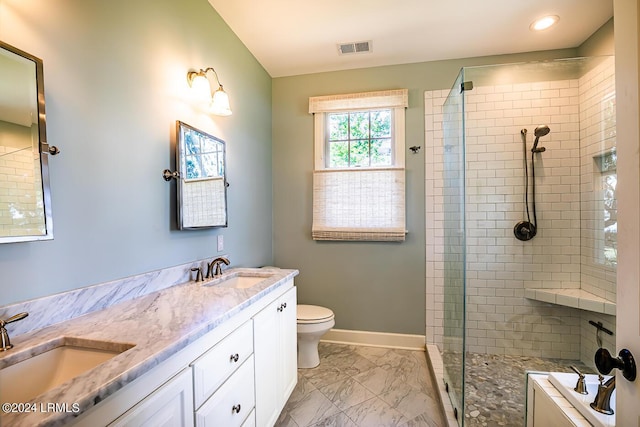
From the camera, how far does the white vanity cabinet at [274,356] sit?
4.65 feet

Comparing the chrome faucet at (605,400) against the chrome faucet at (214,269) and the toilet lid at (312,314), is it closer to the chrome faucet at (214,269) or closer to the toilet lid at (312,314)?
the toilet lid at (312,314)

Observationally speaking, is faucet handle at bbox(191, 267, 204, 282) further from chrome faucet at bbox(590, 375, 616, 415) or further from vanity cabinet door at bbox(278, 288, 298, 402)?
chrome faucet at bbox(590, 375, 616, 415)

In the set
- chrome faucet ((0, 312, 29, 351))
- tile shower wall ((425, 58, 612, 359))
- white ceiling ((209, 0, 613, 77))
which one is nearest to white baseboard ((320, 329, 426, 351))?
tile shower wall ((425, 58, 612, 359))

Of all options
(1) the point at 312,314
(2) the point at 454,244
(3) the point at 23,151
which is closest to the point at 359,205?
(2) the point at 454,244

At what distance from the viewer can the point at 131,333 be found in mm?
886

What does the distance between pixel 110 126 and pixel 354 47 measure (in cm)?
200

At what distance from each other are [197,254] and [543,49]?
3.23 metres

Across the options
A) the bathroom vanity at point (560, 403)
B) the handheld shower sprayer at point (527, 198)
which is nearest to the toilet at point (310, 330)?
the bathroom vanity at point (560, 403)

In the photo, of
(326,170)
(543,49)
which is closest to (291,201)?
(326,170)

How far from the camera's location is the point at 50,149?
98 centimetres

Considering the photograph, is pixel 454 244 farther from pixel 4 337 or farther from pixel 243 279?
pixel 4 337

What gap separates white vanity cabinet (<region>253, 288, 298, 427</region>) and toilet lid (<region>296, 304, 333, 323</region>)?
296 millimetres

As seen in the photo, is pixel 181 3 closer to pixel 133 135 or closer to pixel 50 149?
pixel 133 135

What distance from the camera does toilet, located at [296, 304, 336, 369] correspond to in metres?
2.20
